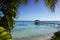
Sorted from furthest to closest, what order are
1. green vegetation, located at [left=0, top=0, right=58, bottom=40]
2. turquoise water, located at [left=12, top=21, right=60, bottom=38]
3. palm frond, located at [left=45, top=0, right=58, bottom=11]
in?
turquoise water, located at [left=12, top=21, right=60, bottom=38] < palm frond, located at [left=45, top=0, right=58, bottom=11] < green vegetation, located at [left=0, top=0, right=58, bottom=40]

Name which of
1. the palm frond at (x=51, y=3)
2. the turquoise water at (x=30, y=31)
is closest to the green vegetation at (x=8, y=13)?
Answer: the palm frond at (x=51, y=3)

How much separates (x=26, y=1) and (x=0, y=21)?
2019mm

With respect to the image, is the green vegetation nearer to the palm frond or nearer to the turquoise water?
the palm frond

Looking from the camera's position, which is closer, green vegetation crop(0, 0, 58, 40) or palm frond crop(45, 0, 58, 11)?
green vegetation crop(0, 0, 58, 40)

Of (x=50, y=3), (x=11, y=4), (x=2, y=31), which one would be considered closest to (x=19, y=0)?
(x=11, y=4)

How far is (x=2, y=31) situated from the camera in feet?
13.5

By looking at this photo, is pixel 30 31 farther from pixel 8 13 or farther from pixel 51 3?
pixel 8 13

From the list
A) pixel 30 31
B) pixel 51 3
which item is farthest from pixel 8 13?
pixel 30 31

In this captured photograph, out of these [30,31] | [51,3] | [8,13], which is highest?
[51,3]

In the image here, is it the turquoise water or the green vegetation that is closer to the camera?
the green vegetation

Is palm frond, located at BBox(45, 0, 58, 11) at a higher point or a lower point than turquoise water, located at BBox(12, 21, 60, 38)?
higher

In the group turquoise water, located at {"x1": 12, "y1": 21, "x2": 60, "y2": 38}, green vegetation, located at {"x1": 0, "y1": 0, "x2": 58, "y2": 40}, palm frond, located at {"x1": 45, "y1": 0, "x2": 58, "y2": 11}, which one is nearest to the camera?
green vegetation, located at {"x1": 0, "y1": 0, "x2": 58, "y2": 40}

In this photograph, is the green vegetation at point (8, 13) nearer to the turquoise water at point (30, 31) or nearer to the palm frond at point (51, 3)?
the palm frond at point (51, 3)

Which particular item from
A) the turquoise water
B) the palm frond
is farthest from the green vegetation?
the turquoise water
